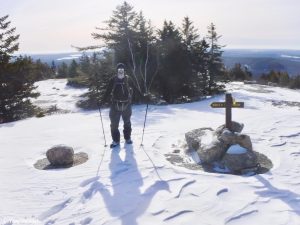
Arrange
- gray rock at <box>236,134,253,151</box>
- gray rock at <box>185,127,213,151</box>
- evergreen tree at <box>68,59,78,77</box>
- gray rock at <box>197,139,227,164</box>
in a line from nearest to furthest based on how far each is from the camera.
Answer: gray rock at <box>197,139,227,164</box>
gray rock at <box>236,134,253,151</box>
gray rock at <box>185,127,213,151</box>
evergreen tree at <box>68,59,78,77</box>

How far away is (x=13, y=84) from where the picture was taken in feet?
68.7

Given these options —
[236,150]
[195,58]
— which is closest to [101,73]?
[195,58]

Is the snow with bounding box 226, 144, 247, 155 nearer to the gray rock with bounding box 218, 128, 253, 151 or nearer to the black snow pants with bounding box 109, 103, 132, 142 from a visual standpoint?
the gray rock with bounding box 218, 128, 253, 151

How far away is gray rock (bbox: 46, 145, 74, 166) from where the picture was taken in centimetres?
781

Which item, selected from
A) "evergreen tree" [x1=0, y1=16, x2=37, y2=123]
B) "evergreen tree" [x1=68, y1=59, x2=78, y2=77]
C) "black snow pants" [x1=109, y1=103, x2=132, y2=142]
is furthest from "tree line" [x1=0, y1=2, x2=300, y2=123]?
"evergreen tree" [x1=68, y1=59, x2=78, y2=77]

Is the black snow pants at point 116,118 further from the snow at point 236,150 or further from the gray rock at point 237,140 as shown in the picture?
the snow at point 236,150

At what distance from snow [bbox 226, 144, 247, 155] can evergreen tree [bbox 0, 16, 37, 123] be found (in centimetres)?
1646

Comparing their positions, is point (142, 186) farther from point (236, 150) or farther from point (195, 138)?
point (195, 138)

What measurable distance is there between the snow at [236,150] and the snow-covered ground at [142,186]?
2.56ft

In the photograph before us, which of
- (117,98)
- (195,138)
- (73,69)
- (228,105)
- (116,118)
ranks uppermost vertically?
(73,69)

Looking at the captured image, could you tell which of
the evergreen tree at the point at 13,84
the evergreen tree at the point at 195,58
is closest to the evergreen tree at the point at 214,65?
the evergreen tree at the point at 195,58

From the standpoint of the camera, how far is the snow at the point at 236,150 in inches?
291

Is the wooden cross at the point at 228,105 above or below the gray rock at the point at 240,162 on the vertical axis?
above

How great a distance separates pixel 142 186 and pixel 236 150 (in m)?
2.48
